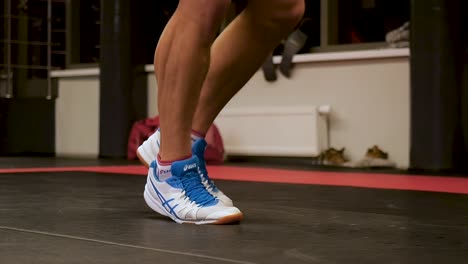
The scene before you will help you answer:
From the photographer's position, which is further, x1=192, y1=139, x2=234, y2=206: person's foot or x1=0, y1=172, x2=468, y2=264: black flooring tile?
x1=192, y1=139, x2=234, y2=206: person's foot

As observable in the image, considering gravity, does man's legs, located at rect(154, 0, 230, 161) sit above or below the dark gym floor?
above

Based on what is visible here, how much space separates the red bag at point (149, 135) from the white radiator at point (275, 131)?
172 millimetres

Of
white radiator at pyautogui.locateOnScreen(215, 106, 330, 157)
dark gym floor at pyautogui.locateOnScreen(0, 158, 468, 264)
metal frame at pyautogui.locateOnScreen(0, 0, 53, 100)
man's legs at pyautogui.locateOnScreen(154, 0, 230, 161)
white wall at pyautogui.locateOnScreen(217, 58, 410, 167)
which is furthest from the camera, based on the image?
metal frame at pyautogui.locateOnScreen(0, 0, 53, 100)

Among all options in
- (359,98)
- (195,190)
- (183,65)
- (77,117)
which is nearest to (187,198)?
(195,190)

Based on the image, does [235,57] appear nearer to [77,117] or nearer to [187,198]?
[187,198]

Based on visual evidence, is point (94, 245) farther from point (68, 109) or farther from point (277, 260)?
point (68, 109)

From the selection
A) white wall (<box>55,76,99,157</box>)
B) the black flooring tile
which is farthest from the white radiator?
the black flooring tile

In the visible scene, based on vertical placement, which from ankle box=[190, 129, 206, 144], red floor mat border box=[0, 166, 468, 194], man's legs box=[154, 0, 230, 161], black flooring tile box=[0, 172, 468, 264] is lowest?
red floor mat border box=[0, 166, 468, 194]

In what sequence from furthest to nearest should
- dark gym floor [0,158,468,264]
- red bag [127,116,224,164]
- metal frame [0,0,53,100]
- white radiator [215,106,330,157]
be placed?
1. metal frame [0,0,53,100]
2. red bag [127,116,224,164]
3. white radiator [215,106,330,157]
4. dark gym floor [0,158,468,264]

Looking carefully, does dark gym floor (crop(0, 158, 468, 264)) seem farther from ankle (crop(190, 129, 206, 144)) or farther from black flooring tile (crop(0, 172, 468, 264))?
ankle (crop(190, 129, 206, 144))

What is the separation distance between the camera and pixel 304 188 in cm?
275

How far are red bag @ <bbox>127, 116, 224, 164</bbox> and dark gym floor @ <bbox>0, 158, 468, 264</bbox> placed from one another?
2.56 meters

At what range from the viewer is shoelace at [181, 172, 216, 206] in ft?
5.17

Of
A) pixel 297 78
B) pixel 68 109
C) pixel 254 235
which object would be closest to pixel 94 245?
pixel 254 235
